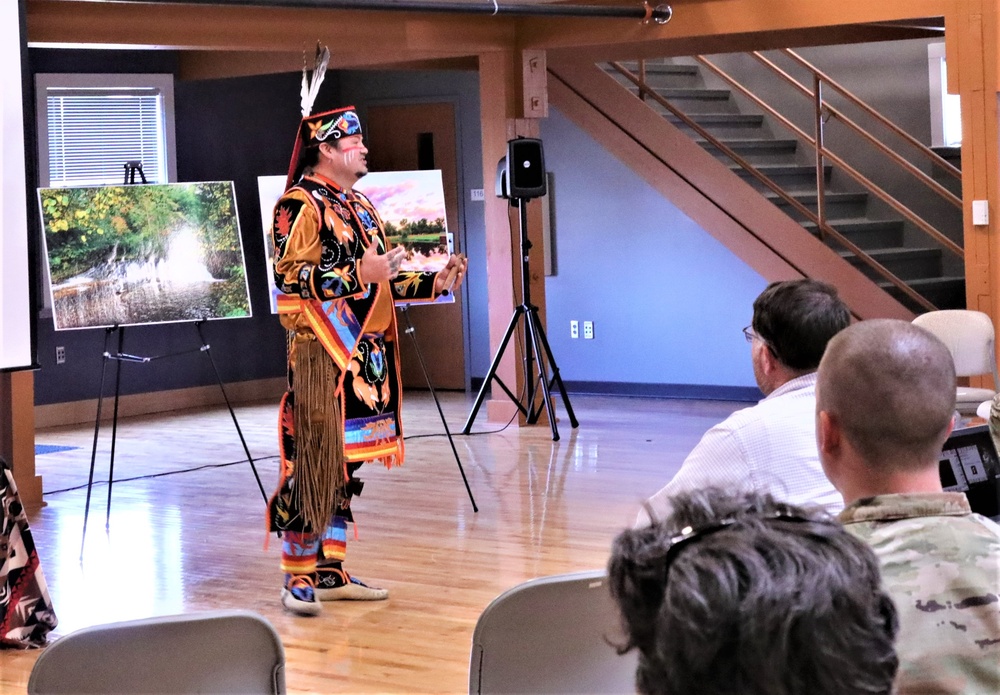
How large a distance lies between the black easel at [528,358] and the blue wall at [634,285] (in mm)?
1347

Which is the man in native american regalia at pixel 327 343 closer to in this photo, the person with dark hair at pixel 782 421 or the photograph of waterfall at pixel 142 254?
the person with dark hair at pixel 782 421

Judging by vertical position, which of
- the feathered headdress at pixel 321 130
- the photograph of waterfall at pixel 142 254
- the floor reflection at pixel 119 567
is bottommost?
the floor reflection at pixel 119 567

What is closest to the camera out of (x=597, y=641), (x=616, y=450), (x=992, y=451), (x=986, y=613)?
(x=986, y=613)

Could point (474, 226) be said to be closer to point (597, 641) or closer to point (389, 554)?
point (389, 554)

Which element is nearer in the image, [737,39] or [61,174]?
[737,39]

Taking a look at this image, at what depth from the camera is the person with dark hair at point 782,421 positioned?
2.18m

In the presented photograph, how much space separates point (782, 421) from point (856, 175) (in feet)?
21.8

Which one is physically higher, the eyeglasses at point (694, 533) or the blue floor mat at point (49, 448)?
the eyeglasses at point (694, 533)

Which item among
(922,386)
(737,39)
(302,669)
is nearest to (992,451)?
(922,386)

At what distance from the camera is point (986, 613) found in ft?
4.39

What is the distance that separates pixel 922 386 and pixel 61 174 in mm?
8437

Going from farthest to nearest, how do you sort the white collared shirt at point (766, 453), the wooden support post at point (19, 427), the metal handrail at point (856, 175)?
the metal handrail at point (856, 175) < the wooden support post at point (19, 427) < the white collared shirt at point (766, 453)

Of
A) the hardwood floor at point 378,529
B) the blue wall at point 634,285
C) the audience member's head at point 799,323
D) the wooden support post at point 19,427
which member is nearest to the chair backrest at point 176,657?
the audience member's head at point 799,323

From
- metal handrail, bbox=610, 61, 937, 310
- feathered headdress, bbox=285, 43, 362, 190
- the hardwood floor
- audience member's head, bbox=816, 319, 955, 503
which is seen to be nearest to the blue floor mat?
the hardwood floor
